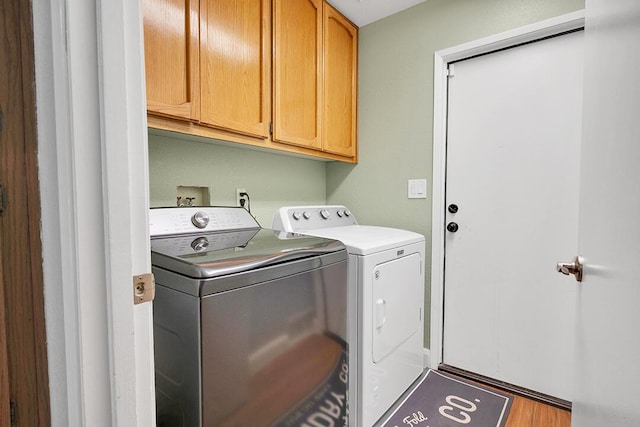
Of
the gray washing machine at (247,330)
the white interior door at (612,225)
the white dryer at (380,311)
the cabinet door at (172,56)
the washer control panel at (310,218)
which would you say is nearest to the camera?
the white interior door at (612,225)

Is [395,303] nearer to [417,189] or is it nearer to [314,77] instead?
[417,189]

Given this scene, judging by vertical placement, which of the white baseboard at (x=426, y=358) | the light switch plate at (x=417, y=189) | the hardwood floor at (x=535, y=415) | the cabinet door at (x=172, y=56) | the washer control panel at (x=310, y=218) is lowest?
the hardwood floor at (x=535, y=415)

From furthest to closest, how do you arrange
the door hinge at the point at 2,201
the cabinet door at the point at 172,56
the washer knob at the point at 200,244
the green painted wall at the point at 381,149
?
the green painted wall at the point at 381,149 → the cabinet door at the point at 172,56 → the washer knob at the point at 200,244 → the door hinge at the point at 2,201

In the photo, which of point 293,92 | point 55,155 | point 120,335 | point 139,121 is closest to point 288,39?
point 293,92

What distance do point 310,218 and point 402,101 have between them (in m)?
1.06

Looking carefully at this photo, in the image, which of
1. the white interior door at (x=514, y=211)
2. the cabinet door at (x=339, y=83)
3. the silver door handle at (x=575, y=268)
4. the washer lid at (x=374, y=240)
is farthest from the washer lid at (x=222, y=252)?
the white interior door at (x=514, y=211)

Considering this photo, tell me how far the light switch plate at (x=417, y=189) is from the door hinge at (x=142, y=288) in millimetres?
1788

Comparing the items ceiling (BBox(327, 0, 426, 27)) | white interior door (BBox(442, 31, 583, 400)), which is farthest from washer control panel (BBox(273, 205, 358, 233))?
ceiling (BBox(327, 0, 426, 27))

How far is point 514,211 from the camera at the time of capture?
69.4 inches

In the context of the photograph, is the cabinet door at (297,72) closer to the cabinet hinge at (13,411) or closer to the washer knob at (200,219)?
the washer knob at (200,219)

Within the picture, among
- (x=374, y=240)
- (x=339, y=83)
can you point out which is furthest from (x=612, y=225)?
(x=339, y=83)

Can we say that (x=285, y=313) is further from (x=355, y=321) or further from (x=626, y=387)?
(x=626, y=387)

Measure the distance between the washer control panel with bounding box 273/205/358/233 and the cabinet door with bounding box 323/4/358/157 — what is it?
420 millimetres

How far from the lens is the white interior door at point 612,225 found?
1.38ft
